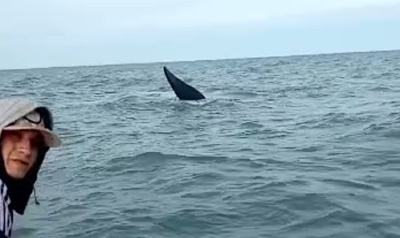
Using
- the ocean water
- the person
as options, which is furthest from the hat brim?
the ocean water

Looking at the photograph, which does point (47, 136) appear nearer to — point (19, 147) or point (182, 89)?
point (19, 147)

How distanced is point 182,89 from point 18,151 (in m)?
26.3

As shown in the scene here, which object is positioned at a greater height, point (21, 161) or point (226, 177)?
point (21, 161)

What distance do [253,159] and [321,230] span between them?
556 centimetres

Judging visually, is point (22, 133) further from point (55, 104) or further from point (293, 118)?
point (55, 104)

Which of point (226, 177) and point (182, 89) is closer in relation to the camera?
point (226, 177)

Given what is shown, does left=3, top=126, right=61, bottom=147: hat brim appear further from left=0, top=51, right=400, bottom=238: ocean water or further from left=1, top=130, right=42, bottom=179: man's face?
left=0, top=51, right=400, bottom=238: ocean water

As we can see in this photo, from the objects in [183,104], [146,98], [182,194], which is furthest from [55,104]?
[182,194]

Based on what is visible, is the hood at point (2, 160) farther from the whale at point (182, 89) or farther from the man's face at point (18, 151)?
the whale at point (182, 89)

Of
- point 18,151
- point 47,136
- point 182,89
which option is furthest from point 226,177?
point 182,89

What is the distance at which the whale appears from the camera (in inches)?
1139

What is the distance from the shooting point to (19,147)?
3.12 meters

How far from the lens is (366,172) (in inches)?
480

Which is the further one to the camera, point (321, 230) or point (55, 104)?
point (55, 104)
